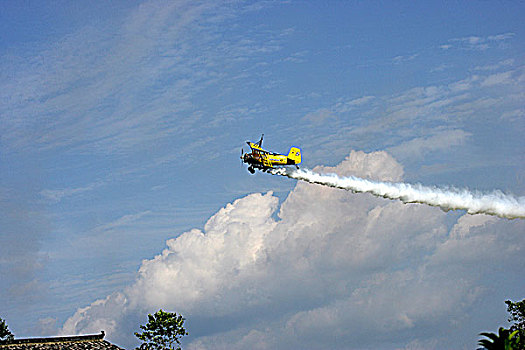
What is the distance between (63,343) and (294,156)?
4160 centimetres

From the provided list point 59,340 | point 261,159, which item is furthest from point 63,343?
point 261,159

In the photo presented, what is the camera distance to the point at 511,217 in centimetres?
9331

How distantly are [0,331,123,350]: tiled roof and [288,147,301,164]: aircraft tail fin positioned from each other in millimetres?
35813

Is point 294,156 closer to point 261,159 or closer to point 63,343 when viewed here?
point 261,159

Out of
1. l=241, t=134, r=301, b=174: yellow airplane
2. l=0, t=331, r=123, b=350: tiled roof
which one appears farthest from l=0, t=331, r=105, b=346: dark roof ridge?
l=241, t=134, r=301, b=174: yellow airplane

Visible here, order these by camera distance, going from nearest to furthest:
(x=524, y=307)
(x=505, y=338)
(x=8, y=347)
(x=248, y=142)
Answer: (x=505, y=338) → (x=8, y=347) → (x=248, y=142) → (x=524, y=307)

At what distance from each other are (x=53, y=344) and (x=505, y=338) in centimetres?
4987

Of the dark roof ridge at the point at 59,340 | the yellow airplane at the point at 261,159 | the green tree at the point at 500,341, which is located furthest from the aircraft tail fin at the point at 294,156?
the green tree at the point at 500,341

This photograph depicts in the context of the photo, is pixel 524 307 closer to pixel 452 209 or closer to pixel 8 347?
pixel 452 209

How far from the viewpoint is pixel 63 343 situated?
82.9 metres

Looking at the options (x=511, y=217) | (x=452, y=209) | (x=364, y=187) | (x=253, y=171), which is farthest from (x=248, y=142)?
(x=511, y=217)

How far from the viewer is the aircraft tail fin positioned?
105 m

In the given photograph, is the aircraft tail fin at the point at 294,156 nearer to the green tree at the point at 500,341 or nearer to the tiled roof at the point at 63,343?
the tiled roof at the point at 63,343

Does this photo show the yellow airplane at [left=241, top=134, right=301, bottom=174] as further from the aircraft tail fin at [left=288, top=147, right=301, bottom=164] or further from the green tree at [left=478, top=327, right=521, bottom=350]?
the green tree at [left=478, top=327, right=521, bottom=350]
